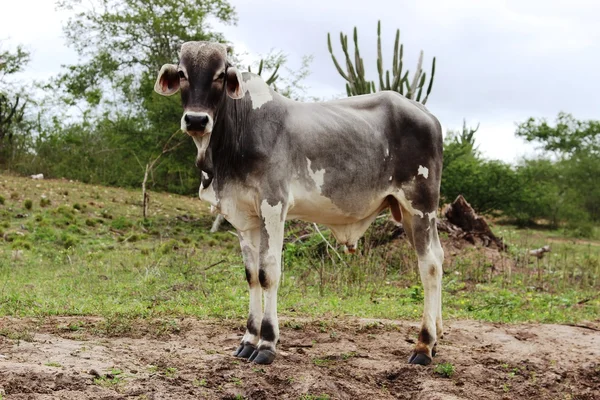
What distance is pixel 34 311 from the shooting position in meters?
6.27

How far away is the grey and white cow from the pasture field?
0.39m

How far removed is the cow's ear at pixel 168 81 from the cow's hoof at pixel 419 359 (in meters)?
2.55

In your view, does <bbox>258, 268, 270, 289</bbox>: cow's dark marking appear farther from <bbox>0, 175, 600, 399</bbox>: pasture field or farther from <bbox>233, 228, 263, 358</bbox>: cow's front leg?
<bbox>0, 175, 600, 399</bbox>: pasture field

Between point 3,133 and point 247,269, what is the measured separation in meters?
19.3

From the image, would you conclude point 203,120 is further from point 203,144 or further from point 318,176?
point 318,176

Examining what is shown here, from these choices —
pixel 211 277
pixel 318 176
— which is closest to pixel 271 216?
pixel 318 176

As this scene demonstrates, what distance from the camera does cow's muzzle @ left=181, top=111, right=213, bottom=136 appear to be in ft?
14.3

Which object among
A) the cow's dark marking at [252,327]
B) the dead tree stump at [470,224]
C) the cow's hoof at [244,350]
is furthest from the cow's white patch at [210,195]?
the dead tree stump at [470,224]

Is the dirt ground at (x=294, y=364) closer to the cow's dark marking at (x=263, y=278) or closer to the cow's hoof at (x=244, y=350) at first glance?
the cow's hoof at (x=244, y=350)

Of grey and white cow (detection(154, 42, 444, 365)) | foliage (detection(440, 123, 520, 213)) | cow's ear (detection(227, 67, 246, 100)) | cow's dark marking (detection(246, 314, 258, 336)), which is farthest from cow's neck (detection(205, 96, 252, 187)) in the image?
foliage (detection(440, 123, 520, 213))

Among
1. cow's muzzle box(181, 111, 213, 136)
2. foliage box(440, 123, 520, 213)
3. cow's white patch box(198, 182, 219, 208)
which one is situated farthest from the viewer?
foliage box(440, 123, 520, 213)

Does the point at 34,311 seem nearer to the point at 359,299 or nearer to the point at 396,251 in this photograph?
the point at 359,299

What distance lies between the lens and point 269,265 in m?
4.67

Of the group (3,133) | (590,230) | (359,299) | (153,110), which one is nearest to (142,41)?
(3,133)
